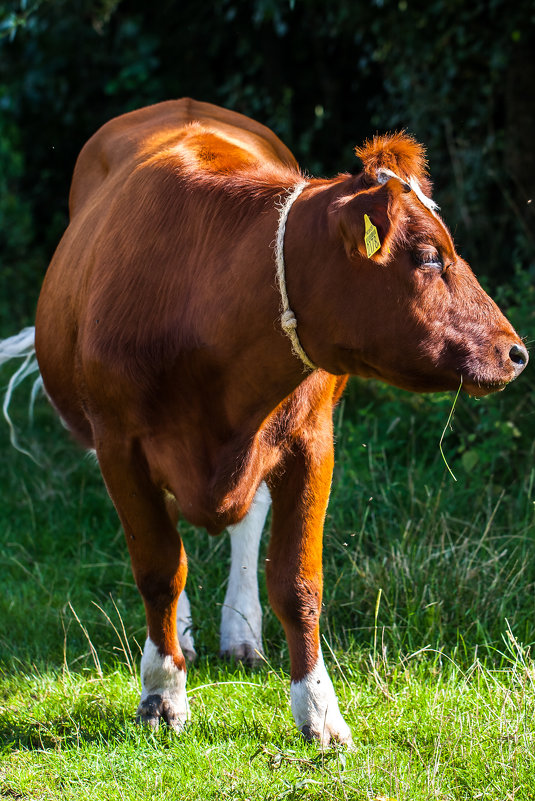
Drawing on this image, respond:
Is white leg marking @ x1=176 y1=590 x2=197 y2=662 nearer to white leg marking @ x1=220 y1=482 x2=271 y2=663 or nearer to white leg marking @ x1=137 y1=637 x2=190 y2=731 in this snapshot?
white leg marking @ x1=220 y1=482 x2=271 y2=663

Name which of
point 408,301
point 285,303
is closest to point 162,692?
point 285,303

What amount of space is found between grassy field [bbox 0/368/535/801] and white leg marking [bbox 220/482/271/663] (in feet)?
0.28

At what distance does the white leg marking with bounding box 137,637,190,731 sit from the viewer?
2805mm

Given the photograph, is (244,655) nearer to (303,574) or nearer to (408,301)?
(303,574)

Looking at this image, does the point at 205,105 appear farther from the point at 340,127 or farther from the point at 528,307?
the point at 340,127

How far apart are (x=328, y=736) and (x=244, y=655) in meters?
0.70

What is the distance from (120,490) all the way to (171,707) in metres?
0.65

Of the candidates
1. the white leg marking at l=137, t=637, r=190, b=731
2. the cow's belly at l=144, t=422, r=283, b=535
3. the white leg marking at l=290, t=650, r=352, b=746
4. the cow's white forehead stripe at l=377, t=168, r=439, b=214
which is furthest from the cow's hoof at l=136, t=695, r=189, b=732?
the cow's white forehead stripe at l=377, t=168, r=439, b=214

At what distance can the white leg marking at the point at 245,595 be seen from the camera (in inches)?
129

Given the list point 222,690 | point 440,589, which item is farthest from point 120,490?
point 440,589

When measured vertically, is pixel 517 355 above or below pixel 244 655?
above

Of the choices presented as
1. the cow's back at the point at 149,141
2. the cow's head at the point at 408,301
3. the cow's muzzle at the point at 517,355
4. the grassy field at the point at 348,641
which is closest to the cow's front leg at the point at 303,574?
the grassy field at the point at 348,641

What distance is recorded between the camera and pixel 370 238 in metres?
2.05

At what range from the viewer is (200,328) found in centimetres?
246
